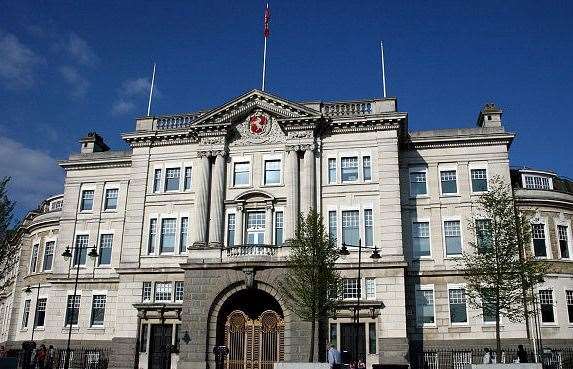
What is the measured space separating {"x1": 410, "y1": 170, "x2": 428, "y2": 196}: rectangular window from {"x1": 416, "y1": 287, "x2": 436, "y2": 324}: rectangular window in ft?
22.9

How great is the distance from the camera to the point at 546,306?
4084 cm

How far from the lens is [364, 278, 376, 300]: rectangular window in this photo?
39.1m

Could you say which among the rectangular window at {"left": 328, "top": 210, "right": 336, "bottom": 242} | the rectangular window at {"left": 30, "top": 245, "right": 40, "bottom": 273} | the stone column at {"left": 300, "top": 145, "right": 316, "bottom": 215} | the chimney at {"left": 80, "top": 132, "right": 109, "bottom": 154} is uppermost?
the chimney at {"left": 80, "top": 132, "right": 109, "bottom": 154}

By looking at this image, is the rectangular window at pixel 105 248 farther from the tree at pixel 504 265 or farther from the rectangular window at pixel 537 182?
the rectangular window at pixel 537 182

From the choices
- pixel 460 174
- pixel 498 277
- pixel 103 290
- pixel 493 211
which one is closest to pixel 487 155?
pixel 460 174

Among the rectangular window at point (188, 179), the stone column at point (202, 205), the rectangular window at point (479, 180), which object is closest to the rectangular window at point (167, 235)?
the stone column at point (202, 205)

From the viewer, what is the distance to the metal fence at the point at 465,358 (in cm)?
3844

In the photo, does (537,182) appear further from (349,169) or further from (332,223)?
(332,223)

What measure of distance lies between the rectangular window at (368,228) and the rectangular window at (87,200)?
2240 centimetres

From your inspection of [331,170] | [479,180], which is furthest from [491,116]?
[331,170]

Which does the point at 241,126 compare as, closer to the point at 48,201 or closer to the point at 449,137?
the point at 449,137

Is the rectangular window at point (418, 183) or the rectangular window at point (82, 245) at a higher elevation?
the rectangular window at point (418, 183)

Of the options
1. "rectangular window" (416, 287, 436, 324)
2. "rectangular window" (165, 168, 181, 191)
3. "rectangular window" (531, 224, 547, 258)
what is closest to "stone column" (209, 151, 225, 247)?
"rectangular window" (165, 168, 181, 191)

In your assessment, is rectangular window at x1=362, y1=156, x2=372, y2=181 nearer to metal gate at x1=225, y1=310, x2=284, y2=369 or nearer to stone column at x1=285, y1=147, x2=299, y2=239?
stone column at x1=285, y1=147, x2=299, y2=239
